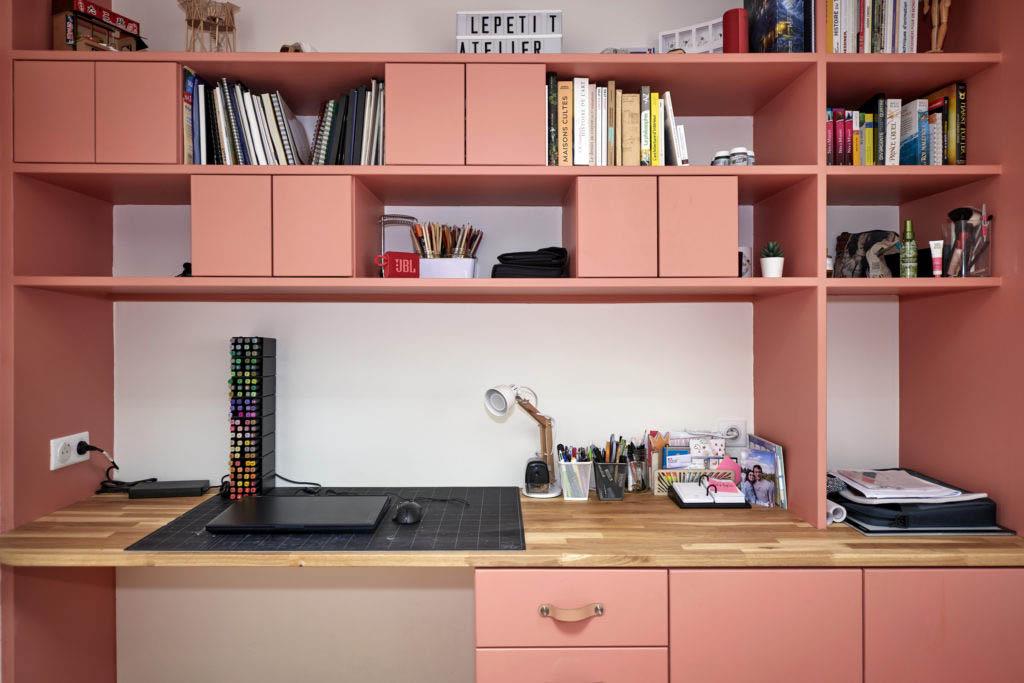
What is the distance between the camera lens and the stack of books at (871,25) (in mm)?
1666

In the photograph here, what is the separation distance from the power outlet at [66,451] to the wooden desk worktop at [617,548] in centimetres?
18

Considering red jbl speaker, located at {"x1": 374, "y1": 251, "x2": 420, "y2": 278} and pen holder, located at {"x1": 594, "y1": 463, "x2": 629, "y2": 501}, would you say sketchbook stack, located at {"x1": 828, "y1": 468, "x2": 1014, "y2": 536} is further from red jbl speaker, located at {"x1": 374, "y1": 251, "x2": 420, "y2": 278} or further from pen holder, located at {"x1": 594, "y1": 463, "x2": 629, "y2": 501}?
red jbl speaker, located at {"x1": 374, "y1": 251, "x2": 420, "y2": 278}

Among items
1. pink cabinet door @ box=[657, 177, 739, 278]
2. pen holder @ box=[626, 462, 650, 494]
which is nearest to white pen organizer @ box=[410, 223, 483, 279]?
pink cabinet door @ box=[657, 177, 739, 278]

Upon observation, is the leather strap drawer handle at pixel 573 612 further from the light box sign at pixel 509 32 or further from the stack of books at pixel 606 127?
the light box sign at pixel 509 32

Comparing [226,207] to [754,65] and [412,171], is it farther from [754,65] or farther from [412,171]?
[754,65]

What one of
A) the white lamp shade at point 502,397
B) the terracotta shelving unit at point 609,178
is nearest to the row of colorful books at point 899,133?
the terracotta shelving unit at point 609,178

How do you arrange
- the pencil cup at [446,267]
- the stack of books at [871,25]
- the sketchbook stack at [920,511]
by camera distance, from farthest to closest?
1. the pencil cup at [446,267]
2. the stack of books at [871,25]
3. the sketchbook stack at [920,511]

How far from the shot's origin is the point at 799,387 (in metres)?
1.72

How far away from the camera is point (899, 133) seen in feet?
5.67

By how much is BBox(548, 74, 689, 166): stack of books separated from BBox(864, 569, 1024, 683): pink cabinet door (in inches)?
51.5

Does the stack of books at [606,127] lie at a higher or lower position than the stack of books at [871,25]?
lower

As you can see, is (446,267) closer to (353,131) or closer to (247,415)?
(353,131)

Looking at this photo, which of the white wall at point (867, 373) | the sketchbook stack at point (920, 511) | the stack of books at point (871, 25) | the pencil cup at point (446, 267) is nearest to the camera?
the sketchbook stack at point (920, 511)

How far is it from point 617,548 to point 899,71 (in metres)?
1.63
